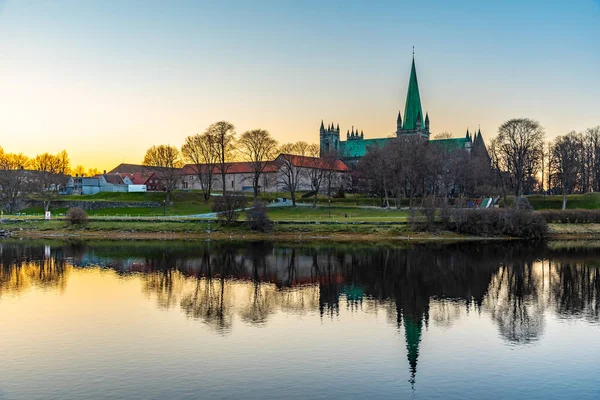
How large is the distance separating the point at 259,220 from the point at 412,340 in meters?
37.4

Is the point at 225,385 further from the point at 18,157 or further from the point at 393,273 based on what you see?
the point at 18,157

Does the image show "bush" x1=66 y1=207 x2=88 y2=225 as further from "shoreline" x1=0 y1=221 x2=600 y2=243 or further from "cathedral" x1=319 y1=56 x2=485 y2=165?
"cathedral" x1=319 y1=56 x2=485 y2=165

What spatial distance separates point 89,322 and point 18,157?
10988 centimetres

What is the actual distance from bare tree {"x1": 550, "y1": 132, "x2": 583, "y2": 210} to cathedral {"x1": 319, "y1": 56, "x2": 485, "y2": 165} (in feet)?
56.0

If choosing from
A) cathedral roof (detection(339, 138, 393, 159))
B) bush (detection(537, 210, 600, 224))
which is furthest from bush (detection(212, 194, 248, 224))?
cathedral roof (detection(339, 138, 393, 159))

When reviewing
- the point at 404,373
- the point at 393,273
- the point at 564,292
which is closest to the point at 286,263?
the point at 393,273

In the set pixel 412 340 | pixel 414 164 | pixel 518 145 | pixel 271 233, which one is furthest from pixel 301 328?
pixel 518 145

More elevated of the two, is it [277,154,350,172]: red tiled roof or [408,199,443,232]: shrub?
[277,154,350,172]: red tiled roof

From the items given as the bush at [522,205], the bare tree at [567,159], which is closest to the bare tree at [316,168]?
the bush at [522,205]

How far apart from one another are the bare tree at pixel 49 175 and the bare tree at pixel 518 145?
62477 mm

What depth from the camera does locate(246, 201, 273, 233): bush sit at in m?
57.5

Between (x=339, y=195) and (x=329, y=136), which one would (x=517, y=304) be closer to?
(x=339, y=195)

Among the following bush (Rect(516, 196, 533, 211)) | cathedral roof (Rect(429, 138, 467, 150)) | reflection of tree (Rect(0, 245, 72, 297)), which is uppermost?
cathedral roof (Rect(429, 138, 467, 150))

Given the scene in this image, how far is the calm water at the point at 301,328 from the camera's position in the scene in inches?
654
